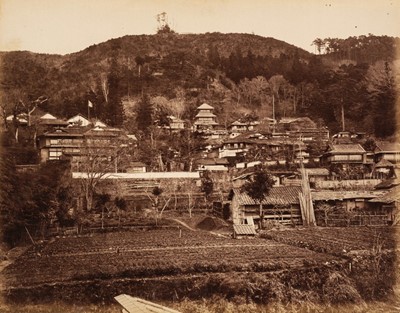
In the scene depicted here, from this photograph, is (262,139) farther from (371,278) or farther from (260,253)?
(371,278)

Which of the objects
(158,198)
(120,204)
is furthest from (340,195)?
(120,204)

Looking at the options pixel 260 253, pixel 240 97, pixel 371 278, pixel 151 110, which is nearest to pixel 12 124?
pixel 260 253

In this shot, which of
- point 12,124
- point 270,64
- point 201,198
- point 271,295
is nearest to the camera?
point 271,295

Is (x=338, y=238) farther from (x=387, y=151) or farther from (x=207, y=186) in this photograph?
(x=207, y=186)

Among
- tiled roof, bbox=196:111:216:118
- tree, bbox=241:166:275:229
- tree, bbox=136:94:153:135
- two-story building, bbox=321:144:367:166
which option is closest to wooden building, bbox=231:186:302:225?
tree, bbox=241:166:275:229

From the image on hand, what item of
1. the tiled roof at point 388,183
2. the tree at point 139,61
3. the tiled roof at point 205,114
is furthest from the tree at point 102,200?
the tree at point 139,61

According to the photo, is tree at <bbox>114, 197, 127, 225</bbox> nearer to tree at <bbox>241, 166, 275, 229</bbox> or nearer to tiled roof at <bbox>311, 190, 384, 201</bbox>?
tree at <bbox>241, 166, 275, 229</bbox>
